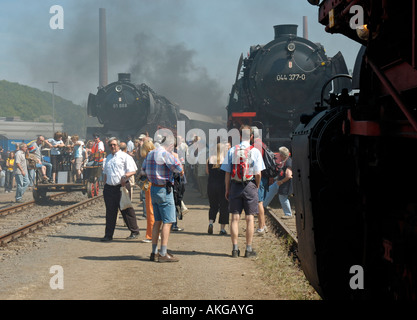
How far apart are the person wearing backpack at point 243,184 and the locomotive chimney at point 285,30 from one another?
334 inches

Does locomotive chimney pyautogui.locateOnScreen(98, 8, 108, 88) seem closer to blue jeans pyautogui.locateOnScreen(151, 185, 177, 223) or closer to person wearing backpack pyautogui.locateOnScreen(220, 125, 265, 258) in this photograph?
person wearing backpack pyautogui.locateOnScreen(220, 125, 265, 258)

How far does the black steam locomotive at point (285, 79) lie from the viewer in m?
16.3

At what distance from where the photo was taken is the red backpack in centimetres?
912

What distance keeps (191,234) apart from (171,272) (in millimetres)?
3482

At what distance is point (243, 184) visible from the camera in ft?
30.0

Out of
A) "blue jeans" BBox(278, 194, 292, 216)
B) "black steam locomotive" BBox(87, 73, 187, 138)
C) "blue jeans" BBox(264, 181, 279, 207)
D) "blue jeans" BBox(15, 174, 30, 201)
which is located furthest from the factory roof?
"blue jeans" BBox(278, 194, 292, 216)

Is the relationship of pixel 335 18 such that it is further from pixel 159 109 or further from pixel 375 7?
pixel 159 109

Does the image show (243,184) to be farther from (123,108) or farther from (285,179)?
(123,108)

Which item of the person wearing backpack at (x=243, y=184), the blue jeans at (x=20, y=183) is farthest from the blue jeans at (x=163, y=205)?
the blue jeans at (x=20, y=183)

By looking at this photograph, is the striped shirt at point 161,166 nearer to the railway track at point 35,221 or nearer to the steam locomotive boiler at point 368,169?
the railway track at point 35,221

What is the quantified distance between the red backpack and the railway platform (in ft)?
3.98

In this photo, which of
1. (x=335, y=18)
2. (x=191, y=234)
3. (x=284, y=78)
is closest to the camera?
(x=335, y=18)
